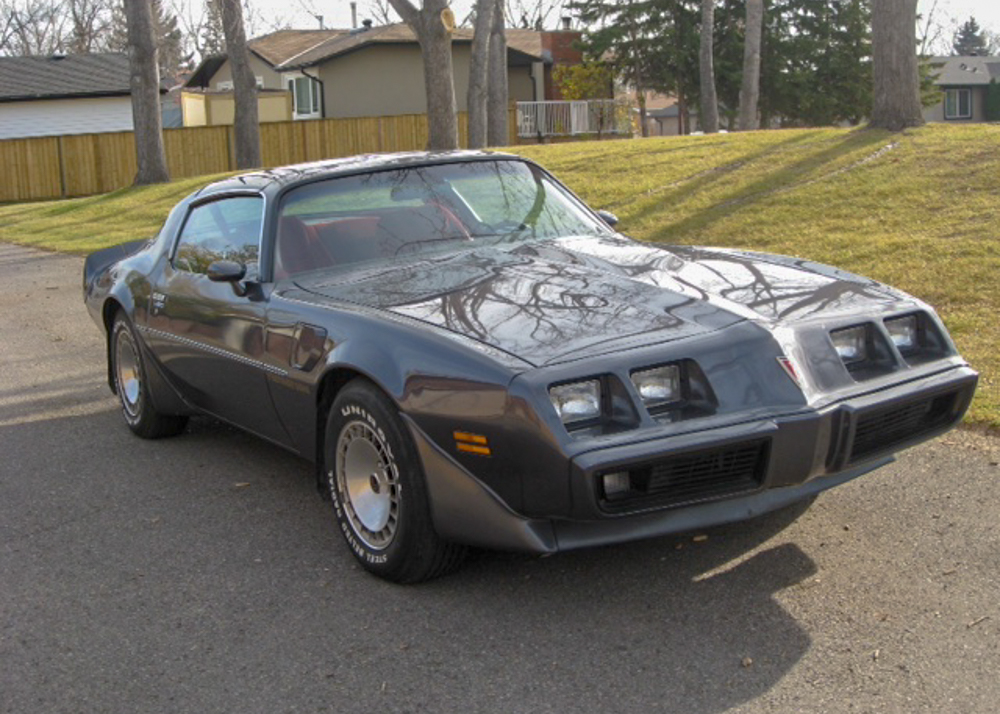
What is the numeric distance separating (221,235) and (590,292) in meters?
2.22

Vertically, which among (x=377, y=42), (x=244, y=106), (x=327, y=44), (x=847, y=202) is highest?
(x=327, y=44)

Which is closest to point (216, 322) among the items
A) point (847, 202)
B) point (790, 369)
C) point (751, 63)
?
point (790, 369)

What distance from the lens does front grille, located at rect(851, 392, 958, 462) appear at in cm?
409

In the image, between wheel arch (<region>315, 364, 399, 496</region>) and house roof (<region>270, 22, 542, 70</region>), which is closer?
wheel arch (<region>315, 364, 399, 496</region>)

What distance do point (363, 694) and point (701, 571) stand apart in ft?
4.43

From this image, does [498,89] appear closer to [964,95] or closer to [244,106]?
[244,106]

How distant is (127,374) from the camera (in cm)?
694

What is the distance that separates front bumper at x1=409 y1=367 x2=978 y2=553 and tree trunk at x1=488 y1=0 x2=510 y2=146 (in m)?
26.5

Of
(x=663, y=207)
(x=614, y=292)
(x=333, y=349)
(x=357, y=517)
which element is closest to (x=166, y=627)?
(x=357, y=517)

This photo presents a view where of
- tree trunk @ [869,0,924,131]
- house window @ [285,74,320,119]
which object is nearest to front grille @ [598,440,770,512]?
tree trunk @ [869,0,924,131]

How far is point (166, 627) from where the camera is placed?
411 centimetres

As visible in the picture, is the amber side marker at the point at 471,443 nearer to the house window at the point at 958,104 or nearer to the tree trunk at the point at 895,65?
the tree trunk at the point at 895,65

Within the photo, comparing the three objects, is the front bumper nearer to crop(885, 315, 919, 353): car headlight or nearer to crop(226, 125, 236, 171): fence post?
crop(885, 315, 919, 353): car headlight

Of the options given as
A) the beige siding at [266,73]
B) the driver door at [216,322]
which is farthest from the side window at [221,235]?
the beige siding at [266,73]
